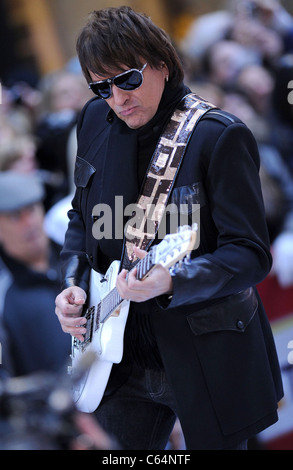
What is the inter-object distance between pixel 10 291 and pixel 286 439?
1.96m

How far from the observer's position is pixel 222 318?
2.40 m

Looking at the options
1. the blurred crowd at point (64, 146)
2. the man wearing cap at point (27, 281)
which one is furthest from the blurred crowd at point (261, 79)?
the man wearing cap at point (27, 281)

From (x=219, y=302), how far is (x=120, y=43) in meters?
0.91

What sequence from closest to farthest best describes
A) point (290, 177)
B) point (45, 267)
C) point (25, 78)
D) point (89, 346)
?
1. point (89, 346)
2. point (45, 267)
3. point (290, 177)
4. point (25, 78)

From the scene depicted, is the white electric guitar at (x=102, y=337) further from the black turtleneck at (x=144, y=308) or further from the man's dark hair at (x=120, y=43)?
the man's dark hair at (x=120, y=43)

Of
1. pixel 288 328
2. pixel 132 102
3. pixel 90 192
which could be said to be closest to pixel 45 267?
pixel 288 328

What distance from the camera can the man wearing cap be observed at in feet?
14.0

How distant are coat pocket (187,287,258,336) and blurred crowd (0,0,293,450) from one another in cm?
165

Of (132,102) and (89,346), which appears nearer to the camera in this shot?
(132,102)

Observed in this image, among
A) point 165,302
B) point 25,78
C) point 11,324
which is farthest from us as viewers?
point 25,78

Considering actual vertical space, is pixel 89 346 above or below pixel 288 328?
above

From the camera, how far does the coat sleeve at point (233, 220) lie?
227 centimetres

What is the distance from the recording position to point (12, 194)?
14.8ft

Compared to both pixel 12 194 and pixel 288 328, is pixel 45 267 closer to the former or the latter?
pixel 12 194
